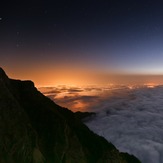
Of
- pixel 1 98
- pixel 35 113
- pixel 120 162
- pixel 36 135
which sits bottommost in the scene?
pixel 120 162

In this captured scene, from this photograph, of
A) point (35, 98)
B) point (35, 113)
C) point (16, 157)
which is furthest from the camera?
point (35, 98)

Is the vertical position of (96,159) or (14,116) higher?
(14,116)

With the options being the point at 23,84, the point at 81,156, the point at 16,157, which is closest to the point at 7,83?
the point at 23,84

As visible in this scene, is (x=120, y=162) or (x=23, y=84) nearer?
(x=120, y=162)

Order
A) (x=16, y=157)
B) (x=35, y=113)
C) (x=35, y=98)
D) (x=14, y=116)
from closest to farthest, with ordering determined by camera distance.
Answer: (x=16, y=157) → (x=14, y=116) → (x=35, y=113) → (x=35, y=98)

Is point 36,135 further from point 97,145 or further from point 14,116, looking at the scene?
point 97,145

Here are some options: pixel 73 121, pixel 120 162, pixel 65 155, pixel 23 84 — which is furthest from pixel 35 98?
pixel 120 162
